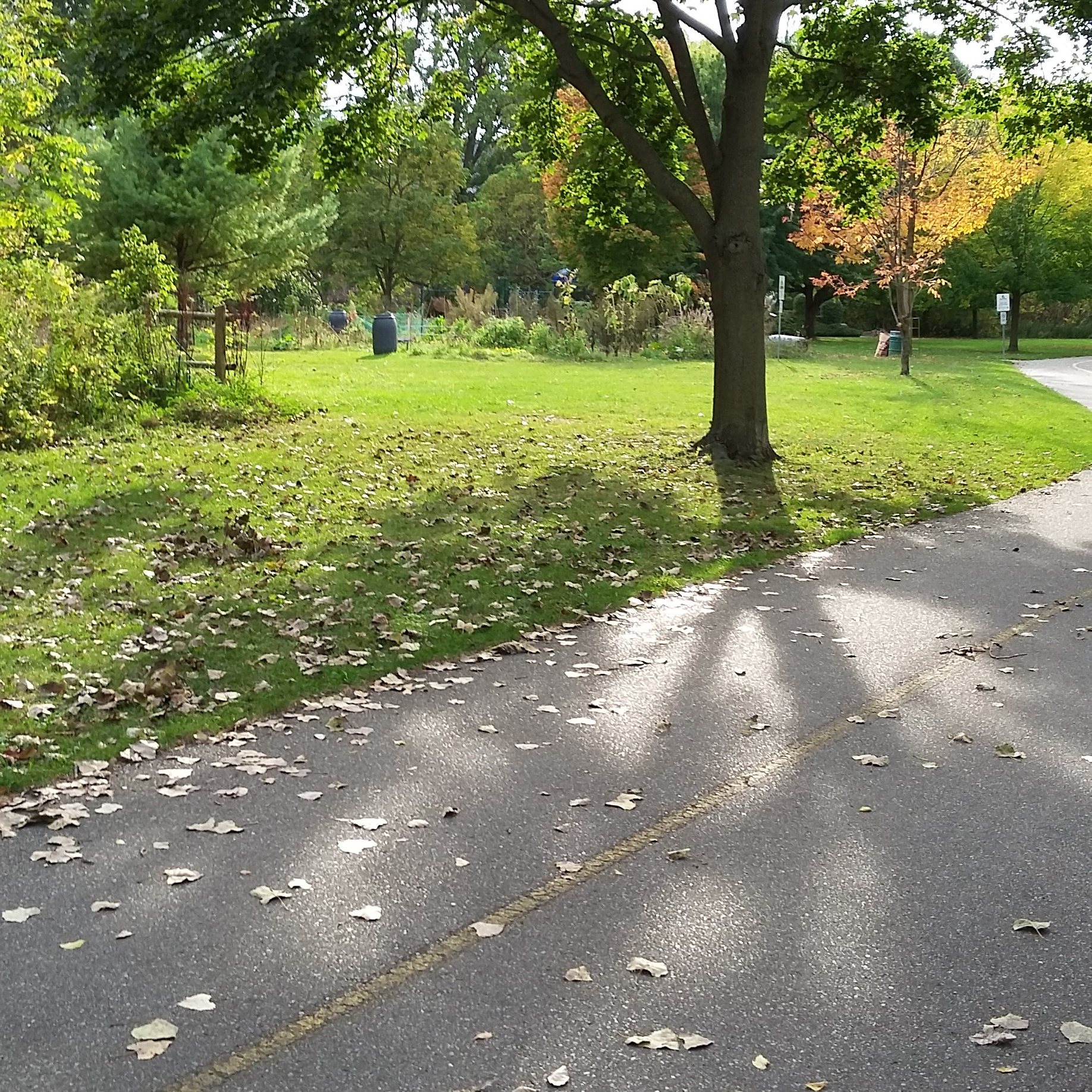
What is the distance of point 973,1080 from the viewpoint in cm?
314

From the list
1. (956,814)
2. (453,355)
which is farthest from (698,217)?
(453,355)

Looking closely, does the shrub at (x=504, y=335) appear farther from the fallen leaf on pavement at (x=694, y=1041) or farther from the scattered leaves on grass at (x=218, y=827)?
the fallen leaf on pavement at (x=694, y=1041)

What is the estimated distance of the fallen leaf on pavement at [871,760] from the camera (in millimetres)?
5379

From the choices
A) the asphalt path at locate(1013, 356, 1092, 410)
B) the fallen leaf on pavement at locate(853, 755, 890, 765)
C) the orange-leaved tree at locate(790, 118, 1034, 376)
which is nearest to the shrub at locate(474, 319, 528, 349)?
the orange-leaved tree at locate(790, 118, 1034, 376)

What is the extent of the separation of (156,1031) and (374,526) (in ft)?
23.4

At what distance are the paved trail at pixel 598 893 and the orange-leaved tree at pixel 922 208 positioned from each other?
995 inches

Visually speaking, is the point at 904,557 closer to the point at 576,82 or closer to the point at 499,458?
the point at 499,458

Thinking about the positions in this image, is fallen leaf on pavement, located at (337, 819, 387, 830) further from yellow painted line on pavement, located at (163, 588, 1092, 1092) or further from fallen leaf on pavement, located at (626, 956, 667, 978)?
fallen leaf on pavement, located at (626, 956, 667, 978)

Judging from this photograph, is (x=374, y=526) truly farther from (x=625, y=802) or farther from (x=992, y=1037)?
(x=992, y=1037)

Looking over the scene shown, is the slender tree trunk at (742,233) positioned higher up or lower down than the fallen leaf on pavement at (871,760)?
higher up

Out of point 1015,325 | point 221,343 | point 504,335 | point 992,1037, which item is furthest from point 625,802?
point 1015,325

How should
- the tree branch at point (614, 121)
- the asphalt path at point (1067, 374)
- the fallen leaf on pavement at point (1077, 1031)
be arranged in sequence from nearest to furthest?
the fallen leaf on pavement at point (1077, 1031) < the tree branch at point (614, 121) < the asphalt path at point (1067, 374)

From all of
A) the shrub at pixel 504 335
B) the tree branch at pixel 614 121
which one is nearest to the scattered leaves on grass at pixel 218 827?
the tree branch at pixel 614 121

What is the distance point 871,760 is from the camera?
542 centimetres
